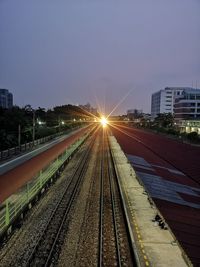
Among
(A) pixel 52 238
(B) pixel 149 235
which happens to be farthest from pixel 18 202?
(B) pixel 149 235

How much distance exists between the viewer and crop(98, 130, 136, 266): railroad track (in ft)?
44.2

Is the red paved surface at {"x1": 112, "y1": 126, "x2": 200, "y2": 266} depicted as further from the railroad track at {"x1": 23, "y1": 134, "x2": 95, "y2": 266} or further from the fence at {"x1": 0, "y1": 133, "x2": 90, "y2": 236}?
the fence at {"x1": 0, "y1": 133, "x2": 90, "y2": 236}

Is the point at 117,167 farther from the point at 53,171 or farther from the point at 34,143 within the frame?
the point at 34,143

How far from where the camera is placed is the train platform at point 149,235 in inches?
521

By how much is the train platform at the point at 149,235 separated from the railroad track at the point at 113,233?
397 millimetres

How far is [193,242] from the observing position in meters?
15.1

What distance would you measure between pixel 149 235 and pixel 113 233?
1.85 m

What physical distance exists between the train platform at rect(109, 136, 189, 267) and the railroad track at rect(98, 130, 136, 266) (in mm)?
397

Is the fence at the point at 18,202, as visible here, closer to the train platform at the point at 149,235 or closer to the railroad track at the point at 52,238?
the railroad track at the point at 52,238

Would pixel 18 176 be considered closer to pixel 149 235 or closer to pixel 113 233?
pixel 113 233

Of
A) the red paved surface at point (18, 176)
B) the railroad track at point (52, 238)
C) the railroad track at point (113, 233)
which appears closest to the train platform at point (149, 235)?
the railroad track at point (113, 233)

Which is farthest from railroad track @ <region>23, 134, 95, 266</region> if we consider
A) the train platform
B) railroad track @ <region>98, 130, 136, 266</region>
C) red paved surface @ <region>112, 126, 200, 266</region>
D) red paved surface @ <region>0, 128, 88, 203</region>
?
red paved surface @ <region>112, 126, 200, 266</region>

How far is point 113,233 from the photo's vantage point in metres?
16.5

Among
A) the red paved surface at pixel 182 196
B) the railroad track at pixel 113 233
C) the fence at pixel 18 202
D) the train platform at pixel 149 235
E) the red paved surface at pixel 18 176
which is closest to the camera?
the train platform at pixel 149 235
